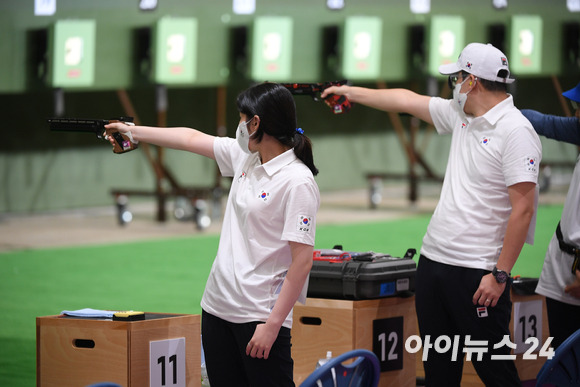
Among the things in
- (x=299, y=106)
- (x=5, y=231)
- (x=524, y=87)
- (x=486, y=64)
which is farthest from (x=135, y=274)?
(x=524, y=87)

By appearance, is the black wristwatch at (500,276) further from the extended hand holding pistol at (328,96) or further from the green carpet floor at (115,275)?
the green carpet floor at (115,275)

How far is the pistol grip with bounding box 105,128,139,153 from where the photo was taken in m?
3.30

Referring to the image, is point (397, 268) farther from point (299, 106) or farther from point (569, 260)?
point (299, 106)

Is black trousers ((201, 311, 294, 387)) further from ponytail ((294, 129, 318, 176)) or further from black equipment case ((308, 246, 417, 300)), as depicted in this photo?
black equipment case ((308, 246, 417, 300))

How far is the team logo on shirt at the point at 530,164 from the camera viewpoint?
3201mm

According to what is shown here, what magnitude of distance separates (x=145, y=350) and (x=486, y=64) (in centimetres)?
155

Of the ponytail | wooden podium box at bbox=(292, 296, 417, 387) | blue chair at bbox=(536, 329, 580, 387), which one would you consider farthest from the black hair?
wooden podium box at bbox=(292, 296, 417, 387)

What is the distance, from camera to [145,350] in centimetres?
334

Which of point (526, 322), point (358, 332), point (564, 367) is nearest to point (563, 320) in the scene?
point (526, 322)

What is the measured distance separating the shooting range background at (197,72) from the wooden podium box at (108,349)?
6.57 metres

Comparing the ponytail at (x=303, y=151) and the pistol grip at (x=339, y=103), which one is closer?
the ponytail at (x=303, y=151)

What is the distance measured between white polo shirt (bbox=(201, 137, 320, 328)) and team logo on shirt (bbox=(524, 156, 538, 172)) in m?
0.82

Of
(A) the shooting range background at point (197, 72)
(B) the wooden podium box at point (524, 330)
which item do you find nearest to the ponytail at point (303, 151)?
(B) the wooden podium box at point (524, 330)

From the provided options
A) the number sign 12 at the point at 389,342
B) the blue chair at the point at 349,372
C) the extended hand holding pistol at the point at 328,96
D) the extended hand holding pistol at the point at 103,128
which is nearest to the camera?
the blue chair at the point at 349,372
